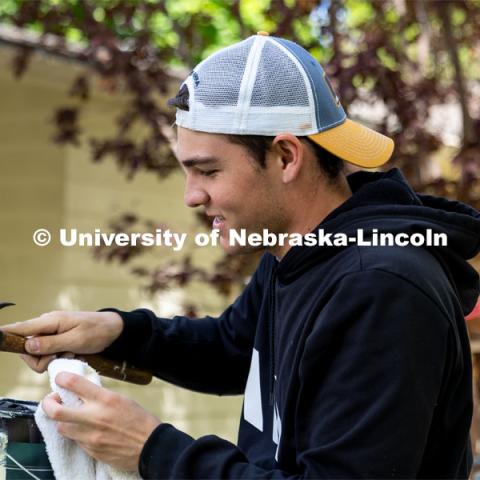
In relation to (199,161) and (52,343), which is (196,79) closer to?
(199,161)

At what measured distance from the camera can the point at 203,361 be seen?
2855 mm

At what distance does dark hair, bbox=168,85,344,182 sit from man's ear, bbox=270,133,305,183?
0.9 inches

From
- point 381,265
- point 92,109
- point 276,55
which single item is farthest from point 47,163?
point 381,265

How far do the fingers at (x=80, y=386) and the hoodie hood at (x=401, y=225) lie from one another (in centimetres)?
54

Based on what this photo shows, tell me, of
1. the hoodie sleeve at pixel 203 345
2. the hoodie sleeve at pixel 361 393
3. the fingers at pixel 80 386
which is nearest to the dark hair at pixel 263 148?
the hoodie sleeve at pixel 361 393

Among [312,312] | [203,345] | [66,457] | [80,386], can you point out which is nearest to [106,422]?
[80,386]

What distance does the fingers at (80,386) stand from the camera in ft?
6.74

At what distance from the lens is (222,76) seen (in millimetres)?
2258

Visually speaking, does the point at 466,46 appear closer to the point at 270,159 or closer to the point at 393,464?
the point at 270,159

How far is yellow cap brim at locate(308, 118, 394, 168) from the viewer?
228 cm

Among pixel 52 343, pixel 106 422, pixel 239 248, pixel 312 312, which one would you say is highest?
pixel 239 248

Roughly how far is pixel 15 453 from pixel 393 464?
945 millimetres

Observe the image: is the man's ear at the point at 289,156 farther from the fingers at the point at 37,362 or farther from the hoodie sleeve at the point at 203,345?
the fingers at the point at 37,362

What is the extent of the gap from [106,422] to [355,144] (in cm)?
94
